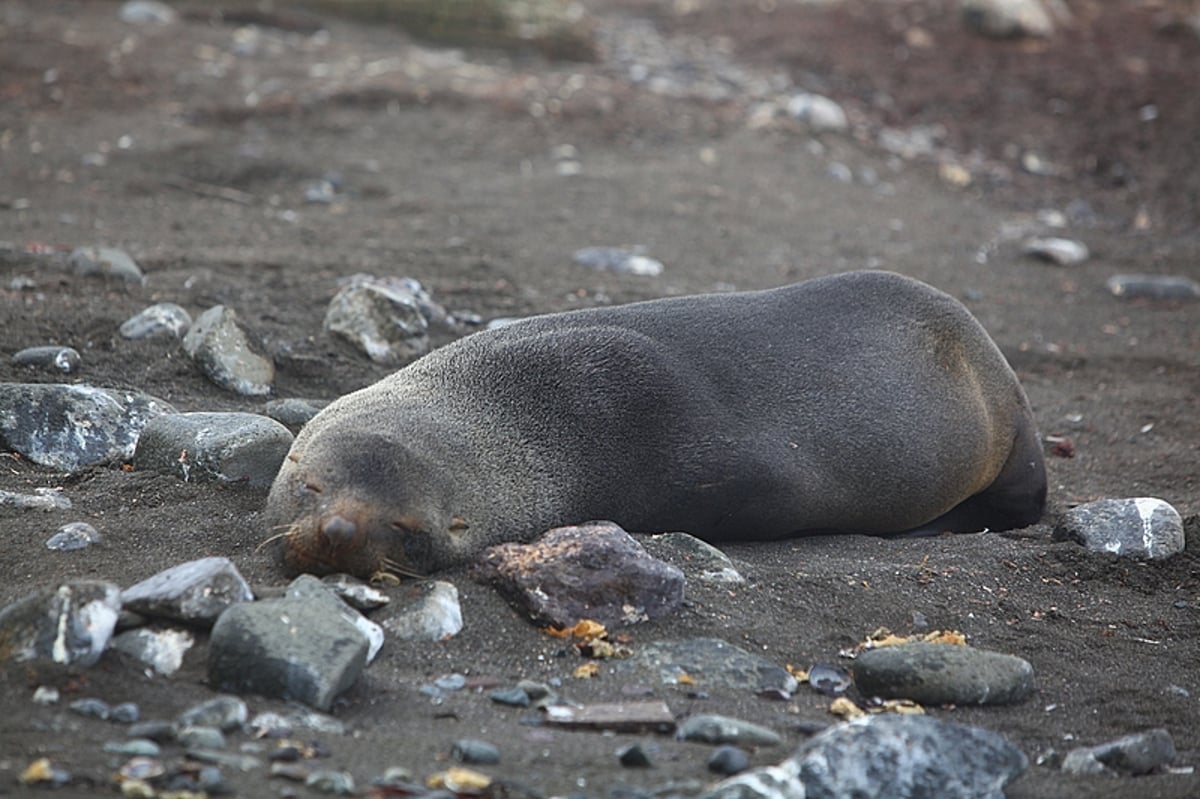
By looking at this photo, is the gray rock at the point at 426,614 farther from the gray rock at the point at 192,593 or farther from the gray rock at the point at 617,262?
the gray rock at the point at 617,262

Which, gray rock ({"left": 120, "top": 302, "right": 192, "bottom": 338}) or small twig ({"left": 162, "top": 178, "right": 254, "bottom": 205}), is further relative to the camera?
small twig ({"left": 162, "top": 178, "right": 254, "bottom": 205})

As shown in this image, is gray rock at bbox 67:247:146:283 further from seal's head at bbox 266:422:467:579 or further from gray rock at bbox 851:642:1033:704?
gray rock at bbox 851:642:1033:704

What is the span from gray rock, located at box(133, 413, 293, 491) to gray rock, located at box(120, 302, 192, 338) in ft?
3.91

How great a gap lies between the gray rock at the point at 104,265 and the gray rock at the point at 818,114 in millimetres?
6586

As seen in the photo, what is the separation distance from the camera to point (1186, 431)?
6.98 m

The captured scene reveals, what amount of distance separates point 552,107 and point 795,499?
6808 mm

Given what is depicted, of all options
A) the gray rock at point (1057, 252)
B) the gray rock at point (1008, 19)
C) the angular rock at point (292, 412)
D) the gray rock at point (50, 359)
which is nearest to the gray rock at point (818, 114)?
the gray rock at point (1057, 252)

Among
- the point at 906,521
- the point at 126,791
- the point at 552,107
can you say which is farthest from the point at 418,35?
the point at 126,791

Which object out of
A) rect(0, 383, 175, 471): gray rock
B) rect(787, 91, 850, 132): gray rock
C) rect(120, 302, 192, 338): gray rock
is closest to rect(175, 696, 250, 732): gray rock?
rect(0, 383, 175, 471): gray rock

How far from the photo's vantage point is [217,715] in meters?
3.28

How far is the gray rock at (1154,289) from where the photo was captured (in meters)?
9.29

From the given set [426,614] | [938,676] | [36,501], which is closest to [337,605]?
[426,614]

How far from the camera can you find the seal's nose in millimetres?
4117

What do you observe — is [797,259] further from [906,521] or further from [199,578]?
[199,578]
